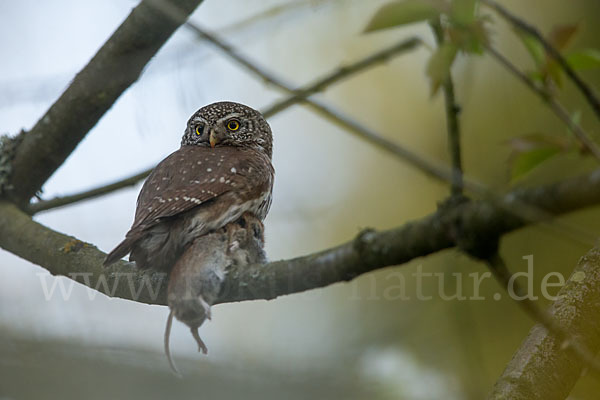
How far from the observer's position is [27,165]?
146 inches

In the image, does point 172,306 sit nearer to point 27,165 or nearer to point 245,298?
point 245,298

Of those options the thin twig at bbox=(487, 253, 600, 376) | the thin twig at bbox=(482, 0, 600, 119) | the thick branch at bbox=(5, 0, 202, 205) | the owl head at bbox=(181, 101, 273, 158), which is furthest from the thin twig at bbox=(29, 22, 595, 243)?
the owl head at bbox=(181, 101, 273, 158)

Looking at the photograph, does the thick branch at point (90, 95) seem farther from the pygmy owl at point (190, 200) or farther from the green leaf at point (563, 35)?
the green leaf at point (563, 35)

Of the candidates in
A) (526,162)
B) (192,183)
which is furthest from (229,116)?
(526,162)

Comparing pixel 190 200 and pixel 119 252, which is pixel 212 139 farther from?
pixel 119 252

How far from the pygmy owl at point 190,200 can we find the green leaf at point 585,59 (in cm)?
176

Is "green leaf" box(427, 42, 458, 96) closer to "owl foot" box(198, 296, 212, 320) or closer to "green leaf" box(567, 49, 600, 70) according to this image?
"green leaf" box(567, 49, 600, 70)

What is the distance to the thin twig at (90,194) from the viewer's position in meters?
3.63

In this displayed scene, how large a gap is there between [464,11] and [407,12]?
0.12 meters

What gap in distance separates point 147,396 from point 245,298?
3.62ft

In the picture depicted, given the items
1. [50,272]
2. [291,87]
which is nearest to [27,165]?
[50,272]

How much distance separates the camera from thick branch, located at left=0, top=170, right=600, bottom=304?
4.12 feet

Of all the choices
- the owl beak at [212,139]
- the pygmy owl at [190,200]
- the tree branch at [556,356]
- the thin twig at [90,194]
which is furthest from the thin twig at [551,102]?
the owl beak at [212,139]

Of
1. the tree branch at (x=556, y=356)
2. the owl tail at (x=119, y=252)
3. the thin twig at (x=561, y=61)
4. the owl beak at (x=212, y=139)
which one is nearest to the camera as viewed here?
the thin twig at (x=561, y=61)
